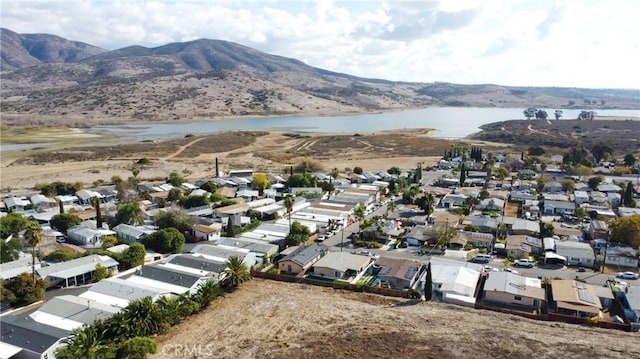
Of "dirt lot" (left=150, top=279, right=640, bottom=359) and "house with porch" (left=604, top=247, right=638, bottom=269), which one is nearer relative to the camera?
"dirt lot" (left=150, top=279, right=640, bottom=359)

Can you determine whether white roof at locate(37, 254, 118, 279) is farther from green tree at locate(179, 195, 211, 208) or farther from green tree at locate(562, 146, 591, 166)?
green tree at locate(562, 146, 591, 166)

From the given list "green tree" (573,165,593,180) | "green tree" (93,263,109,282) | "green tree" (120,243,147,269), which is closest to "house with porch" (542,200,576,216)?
"green tree" (573,165,593,180)

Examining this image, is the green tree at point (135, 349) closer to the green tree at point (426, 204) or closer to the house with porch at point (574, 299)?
the house with porch at point (574, 299)

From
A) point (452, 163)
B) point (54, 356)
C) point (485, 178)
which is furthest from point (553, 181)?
point (54, 356)

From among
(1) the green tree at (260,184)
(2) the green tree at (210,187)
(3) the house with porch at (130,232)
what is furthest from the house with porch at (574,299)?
(2) the green tree at (210,187)

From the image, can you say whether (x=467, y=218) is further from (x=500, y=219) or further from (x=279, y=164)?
(x=279, y=164)

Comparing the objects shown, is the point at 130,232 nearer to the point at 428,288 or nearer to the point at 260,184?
the point at 260,184

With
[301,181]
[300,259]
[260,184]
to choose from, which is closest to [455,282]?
[300,259]

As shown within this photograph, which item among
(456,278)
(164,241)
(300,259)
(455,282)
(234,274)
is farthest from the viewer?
(164,241)
